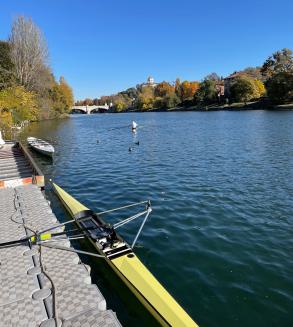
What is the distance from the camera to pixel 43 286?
6938 millimetres

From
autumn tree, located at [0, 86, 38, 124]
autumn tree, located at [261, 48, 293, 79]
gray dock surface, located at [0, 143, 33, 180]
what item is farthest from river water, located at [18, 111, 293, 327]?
autumn tree, located at [261, 48, 293, 79]

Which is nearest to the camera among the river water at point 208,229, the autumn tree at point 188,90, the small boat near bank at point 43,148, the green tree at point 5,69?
the river water at point 208,229

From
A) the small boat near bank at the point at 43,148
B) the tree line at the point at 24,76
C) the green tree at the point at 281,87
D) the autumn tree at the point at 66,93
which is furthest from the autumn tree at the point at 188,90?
the small boat near bank at the point at 43,148

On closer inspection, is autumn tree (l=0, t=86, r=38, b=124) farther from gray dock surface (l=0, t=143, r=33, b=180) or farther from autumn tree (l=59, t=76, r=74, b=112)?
autumn tree (l=59, t=76, r=74, b=112)

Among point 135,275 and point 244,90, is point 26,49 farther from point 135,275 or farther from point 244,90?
point 244,90

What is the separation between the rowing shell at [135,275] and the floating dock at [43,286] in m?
0.96

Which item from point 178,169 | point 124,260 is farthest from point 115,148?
point 124,260

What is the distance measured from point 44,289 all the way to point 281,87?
378 feet

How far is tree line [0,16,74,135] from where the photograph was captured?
52.0m

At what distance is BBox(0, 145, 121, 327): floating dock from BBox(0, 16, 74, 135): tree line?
3697 centimetres

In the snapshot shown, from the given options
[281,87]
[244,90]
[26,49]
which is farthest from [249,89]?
[26,49]

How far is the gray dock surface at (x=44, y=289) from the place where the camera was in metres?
5.90

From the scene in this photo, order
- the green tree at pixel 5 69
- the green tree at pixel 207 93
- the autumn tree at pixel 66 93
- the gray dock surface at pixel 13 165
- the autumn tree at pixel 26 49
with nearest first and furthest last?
the gray dock surface at pixel 13 165
the green tree at pixel 5 69
the autumn tree at pixel 26 49
the autumn tree at pixel 66 93
the green tree at pixel 207 93

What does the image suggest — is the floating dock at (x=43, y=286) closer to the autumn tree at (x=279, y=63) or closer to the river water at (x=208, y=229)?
the river water at (x=208, y=229)
